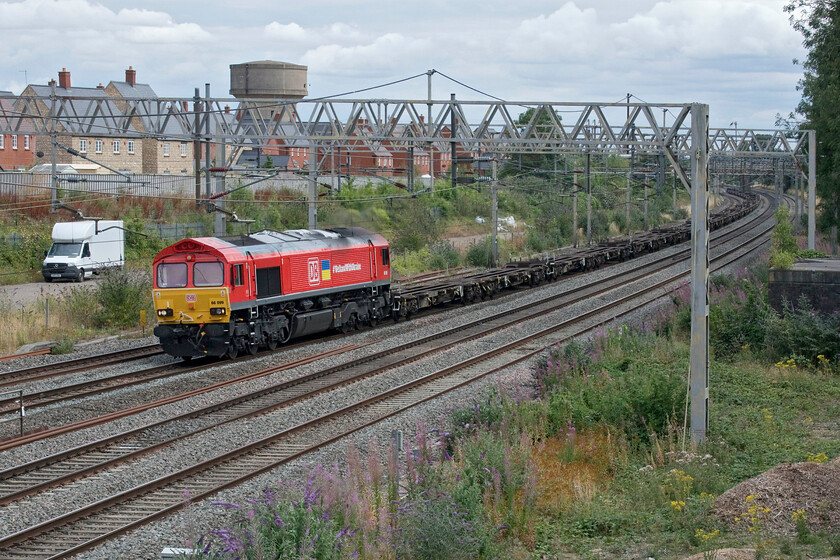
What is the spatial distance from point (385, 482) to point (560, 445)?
238cm

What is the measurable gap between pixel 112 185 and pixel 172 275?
3128cm

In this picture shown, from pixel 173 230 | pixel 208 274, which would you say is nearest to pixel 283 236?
pixel 208 274

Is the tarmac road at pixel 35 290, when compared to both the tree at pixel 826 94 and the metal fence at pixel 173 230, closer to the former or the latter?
→ the metal fence at pixel 173 230

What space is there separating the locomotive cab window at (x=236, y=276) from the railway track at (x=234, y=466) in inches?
193

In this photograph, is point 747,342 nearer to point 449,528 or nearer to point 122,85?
point 449,528

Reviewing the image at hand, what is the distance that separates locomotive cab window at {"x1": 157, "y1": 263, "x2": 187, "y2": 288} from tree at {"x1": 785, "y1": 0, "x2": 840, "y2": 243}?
21.4 metres

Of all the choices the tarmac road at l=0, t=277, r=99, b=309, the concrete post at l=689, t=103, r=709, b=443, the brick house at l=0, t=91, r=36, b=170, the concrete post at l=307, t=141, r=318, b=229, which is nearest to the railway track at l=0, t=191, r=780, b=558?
the concrete post at l=689, t=103, r=709, b=443

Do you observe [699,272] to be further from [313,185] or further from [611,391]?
[313,185]

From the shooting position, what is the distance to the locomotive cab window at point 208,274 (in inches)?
818

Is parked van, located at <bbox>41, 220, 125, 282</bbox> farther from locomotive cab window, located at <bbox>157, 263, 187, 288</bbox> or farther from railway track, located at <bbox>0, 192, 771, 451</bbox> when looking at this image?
railway track, located at <bbox>0, 192, 771, 451</bbox>

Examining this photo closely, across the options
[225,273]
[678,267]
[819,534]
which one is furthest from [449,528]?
[678,267]

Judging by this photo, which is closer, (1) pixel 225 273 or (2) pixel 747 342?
(2) pixel 747 342

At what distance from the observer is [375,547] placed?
8.42 meters

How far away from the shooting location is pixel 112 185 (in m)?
50.1
